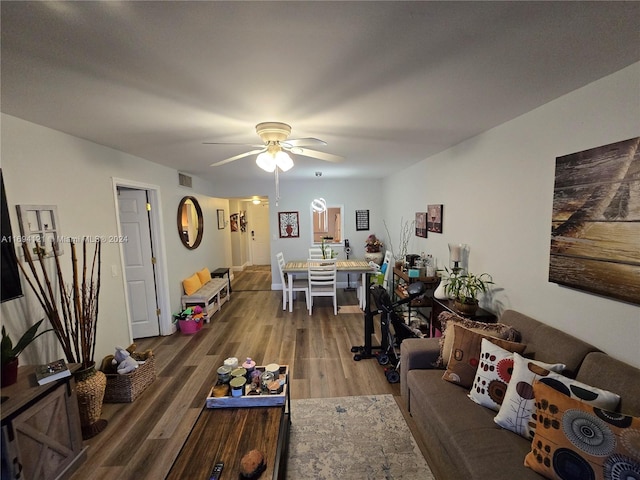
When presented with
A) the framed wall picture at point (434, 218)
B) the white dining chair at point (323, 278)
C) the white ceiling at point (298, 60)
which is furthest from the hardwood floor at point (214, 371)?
the white ceiling at point (298, 60)

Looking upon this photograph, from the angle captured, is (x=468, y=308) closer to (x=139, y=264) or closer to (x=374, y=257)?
(x=374, y=257)

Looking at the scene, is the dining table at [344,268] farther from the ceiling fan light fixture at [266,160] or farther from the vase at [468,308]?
the ceiling fan light fixture at [266,160]

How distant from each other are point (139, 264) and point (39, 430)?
2389 millimetres

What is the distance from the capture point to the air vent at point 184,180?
14.3 feet

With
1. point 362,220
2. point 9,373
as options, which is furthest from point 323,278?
point 9,373

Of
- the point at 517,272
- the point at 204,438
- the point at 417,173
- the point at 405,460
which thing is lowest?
the point at 405,460

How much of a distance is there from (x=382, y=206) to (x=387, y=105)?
4349 mm

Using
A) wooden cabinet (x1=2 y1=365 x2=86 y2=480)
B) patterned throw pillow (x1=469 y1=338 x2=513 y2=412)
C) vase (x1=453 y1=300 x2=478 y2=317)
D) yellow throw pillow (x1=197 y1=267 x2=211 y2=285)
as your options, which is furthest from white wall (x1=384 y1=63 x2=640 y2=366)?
yellow throw pillow (x1=197 y1=267 x2=211 y2=285)

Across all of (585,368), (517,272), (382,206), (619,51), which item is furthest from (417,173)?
(585,368)

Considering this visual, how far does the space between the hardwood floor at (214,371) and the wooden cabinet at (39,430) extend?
20 cm

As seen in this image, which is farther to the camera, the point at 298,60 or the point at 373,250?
the point at 373,250

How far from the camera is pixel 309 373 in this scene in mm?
2801

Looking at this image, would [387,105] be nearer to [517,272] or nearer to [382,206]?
[517,272]

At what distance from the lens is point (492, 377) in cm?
165
